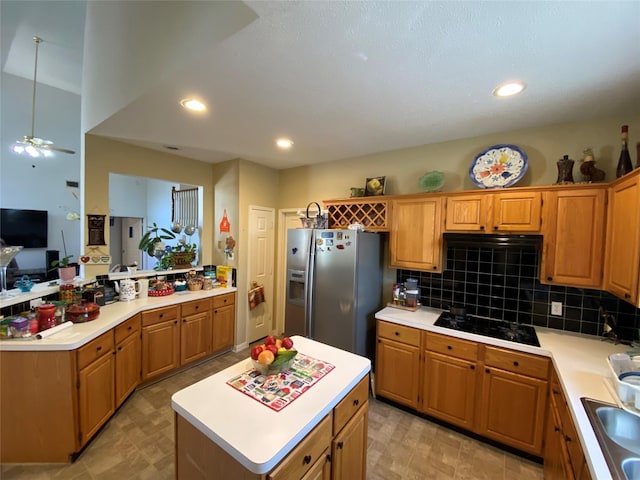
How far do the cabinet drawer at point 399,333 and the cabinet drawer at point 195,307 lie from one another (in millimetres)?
2073

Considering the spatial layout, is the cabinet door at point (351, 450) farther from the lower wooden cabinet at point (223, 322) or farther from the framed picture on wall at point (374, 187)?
the lower wooden cabinet at point (223, 322)

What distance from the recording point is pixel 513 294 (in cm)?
232

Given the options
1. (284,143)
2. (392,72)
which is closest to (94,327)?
(284,143)

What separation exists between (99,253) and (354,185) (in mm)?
2996

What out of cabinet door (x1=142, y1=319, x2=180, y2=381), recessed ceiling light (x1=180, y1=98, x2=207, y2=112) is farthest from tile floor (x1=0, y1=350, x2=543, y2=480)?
recessed ceiling light (x1=180, y1=98, x2=207, y2=112)

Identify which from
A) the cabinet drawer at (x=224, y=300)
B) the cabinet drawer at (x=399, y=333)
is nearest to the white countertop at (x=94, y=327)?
the cabinet drawer at (x=224, y=300)

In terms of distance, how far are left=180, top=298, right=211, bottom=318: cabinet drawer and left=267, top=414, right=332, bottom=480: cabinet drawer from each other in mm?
2333

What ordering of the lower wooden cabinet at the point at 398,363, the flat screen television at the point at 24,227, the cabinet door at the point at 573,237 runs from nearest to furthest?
1. the cabinet door at the point at 573,237
2. the lower wooden cabinet at the point at 398,363
3. the flat screen television at the point at 24,227

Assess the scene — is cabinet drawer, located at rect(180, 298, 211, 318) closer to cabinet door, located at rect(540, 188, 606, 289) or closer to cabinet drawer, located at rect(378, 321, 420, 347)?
cabinet drawer, located at rect(378, 321, 420, 347)

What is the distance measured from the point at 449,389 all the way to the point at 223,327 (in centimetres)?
263

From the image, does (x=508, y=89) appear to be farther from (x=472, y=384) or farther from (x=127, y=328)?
(x=127, y=328)

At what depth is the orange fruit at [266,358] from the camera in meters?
1.28

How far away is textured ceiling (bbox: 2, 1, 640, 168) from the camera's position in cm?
110

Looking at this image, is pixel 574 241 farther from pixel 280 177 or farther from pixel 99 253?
pixel 99 253
